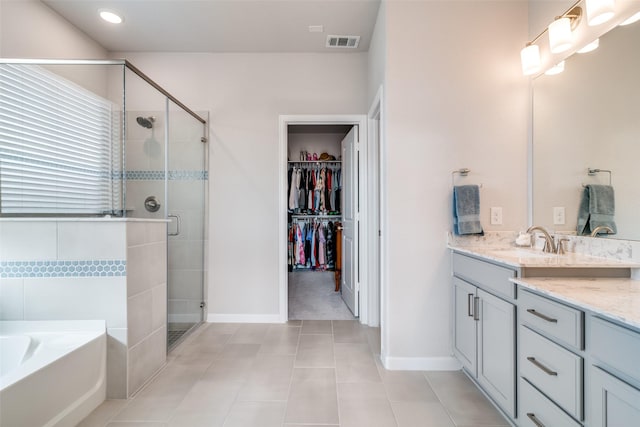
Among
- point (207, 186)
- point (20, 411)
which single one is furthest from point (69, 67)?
Answer: point (20, 411)

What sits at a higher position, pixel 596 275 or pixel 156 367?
pixel 596 275

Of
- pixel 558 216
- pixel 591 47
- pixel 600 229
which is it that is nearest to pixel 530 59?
pixel 591 47

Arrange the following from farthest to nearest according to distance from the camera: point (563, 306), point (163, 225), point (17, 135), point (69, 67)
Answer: point (69, 67) < point (163, 225) < point (17, 135) < point (563, 306)

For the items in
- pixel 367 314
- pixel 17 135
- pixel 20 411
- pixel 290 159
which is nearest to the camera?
pixel 20 411

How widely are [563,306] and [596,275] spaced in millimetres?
484

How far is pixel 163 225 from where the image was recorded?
2.29m

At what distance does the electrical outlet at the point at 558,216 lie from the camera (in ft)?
6.33

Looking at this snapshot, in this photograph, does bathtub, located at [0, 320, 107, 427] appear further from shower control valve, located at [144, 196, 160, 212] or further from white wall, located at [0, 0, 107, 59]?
white wall, located at [0, 0, 107, 59]

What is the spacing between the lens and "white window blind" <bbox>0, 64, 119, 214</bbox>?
2.10m

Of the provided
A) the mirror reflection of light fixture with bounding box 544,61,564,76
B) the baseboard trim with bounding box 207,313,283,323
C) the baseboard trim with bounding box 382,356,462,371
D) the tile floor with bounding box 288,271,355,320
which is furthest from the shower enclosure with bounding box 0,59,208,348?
the mirror reflection of light fixture with bounding box 544,61,564,76

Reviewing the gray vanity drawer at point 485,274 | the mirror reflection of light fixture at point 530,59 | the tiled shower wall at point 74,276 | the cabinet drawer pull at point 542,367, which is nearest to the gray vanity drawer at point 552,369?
the cabinet drawer pull at point 542,367

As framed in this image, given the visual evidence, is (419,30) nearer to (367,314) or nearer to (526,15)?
(526,15)

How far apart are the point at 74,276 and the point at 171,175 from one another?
124 centimetres

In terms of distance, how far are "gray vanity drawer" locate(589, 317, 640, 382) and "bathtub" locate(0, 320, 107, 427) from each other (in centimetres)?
225
